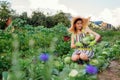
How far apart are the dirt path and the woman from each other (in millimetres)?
422

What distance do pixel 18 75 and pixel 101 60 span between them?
6.08 m

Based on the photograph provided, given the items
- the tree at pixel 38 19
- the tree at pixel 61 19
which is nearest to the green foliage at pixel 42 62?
the tree at pixel 38 19

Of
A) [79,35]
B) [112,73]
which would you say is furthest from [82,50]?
[112,73]

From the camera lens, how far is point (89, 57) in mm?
6754

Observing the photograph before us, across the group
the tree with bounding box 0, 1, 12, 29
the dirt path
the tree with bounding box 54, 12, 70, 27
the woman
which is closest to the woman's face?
the woman

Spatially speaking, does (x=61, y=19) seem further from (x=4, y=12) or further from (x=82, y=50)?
(x=82, y=50)

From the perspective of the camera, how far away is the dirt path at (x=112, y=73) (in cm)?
626

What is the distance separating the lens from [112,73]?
6812mm

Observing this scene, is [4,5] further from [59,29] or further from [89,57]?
[89,57]

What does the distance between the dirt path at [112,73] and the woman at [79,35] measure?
0.42 meters

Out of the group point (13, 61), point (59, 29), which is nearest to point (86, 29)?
point (13, 61)

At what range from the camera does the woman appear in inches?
262

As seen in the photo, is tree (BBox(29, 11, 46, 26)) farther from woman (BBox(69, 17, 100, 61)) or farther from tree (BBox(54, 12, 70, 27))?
woman (BBox(69, 17, 100, 61))

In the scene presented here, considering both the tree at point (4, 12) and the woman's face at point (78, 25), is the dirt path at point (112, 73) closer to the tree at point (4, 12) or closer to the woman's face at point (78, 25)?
the woman's face at point (78, 25)
